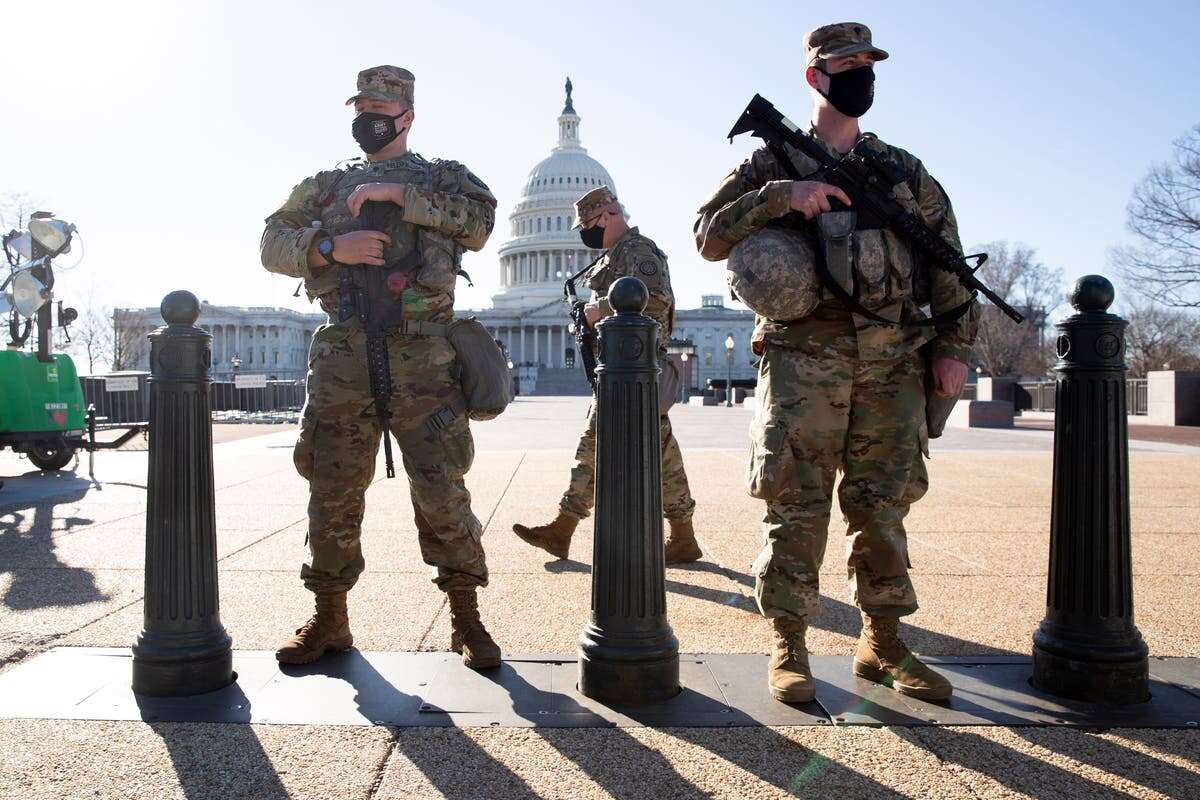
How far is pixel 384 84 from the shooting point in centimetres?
375

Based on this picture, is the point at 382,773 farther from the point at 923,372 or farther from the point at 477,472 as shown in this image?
the point at 477,472

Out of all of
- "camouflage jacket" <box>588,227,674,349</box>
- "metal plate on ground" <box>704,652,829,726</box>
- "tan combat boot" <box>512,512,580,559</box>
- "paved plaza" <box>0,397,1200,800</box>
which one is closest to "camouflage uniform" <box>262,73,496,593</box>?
"paved plaza" <box>0,397,1200,800</box>

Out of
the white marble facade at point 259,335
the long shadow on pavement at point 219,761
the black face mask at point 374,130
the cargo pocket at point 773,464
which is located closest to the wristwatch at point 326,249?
the black face mask at point 374,130

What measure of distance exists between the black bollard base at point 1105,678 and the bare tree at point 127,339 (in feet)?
184

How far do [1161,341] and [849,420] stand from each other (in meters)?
56.1

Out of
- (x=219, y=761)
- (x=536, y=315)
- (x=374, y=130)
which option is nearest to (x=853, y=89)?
(x=374, y=130)

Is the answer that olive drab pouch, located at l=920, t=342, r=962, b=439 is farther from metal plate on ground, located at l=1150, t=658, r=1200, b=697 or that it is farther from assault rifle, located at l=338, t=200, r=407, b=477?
assault rifle, located at l=338, t=200, r=407, b=477

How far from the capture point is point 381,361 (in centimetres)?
358

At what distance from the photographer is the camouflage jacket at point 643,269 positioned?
5477mm

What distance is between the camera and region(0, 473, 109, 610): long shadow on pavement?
448 cm

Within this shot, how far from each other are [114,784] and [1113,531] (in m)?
3.16

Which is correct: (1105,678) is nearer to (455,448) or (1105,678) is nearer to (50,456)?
(455,448)

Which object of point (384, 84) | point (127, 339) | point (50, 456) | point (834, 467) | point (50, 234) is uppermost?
point (127, 339)

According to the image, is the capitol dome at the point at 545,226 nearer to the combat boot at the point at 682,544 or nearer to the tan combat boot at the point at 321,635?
the combat boot at the point at 682,544
